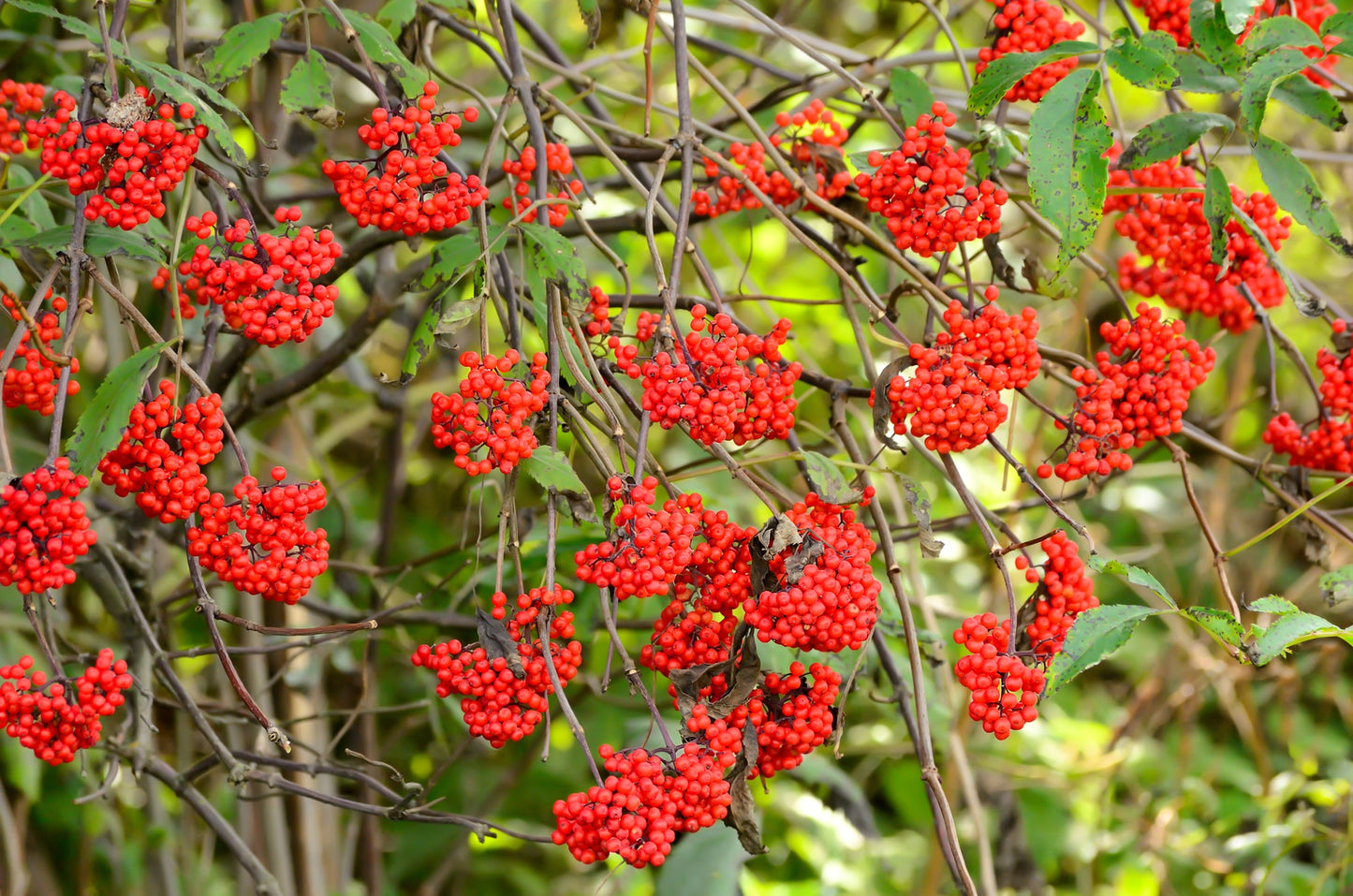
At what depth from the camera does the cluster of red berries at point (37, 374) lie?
3.44 feet

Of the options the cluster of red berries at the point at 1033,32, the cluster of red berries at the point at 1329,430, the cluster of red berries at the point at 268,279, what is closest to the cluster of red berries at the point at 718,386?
the cluster of red berries at the point at 268,279

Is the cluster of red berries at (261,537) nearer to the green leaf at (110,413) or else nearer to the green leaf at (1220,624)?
the green leaf at (110,413)

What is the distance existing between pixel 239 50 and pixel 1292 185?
1.24 m

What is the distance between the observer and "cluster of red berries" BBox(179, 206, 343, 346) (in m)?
1.00

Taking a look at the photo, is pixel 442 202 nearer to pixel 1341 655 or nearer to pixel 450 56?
pixel 450 56

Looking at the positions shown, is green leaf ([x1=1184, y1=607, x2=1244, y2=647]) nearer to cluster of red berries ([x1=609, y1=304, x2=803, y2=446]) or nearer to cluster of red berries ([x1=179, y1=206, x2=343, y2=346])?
cluster of red berries ([x1=609, y1=304, x2=803, y2=446])

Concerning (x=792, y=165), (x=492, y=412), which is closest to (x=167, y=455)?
(x=492, y=412)

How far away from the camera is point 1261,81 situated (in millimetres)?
1157

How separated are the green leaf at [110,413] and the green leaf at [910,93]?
0.98 meters

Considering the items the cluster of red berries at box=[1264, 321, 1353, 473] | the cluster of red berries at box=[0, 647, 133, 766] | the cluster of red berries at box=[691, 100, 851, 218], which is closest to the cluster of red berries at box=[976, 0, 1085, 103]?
the cluster of red berries at box=[691, 100, 851, 218]

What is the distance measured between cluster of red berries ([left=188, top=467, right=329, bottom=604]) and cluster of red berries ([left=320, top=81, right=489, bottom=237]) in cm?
28

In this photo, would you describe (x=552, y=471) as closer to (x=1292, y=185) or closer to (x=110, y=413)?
(x=110, y=413)

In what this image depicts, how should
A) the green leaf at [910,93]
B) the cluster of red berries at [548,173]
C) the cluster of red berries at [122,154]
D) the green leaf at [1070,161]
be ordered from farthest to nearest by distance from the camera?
the green leaf at [910,93]
the cluster of red berries at [548,173]
the green leaf at [1070,161]
the cluster of red berries at [122,154]

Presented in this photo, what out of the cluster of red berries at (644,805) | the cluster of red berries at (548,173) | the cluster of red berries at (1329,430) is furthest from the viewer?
the cluster of red berries at (1329,430)
